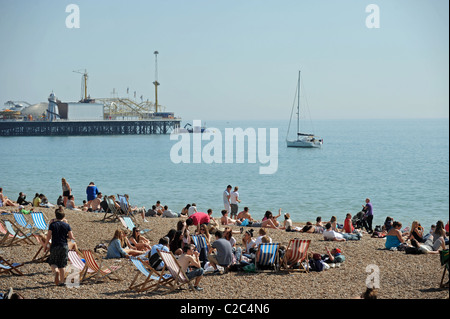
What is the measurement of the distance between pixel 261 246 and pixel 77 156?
54.2 meters

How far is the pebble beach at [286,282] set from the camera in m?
6.61

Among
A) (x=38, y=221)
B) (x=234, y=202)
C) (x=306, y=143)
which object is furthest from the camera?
(x=306, y=143)

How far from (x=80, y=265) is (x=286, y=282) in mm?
2494

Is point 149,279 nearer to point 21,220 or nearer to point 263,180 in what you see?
point 21,220

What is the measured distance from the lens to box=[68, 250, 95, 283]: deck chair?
7074mm

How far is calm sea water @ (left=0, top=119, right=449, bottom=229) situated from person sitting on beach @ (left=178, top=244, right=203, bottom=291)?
1438 cm

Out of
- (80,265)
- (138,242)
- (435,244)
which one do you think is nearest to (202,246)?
(138,242)

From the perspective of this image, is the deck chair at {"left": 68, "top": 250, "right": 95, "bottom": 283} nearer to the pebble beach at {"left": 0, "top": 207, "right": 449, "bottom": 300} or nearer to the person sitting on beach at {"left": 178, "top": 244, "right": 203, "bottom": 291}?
the pebble beach at {"left": 0, "top": 207, "right": 449, "bottom": 300}

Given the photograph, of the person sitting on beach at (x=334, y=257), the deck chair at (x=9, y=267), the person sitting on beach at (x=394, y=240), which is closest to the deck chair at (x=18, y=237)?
the deck chair at (x=9, y=267)

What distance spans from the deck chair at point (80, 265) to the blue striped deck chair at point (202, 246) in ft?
4.71

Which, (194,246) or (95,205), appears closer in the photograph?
(194,246)

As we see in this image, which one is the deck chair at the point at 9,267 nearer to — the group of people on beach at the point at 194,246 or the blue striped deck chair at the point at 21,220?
the group of people on beach at the point at 194,246

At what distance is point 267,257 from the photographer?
7715 mm

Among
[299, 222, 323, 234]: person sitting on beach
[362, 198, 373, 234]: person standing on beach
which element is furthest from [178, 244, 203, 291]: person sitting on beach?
[362, 198, 373, 234]: person standing on beach
